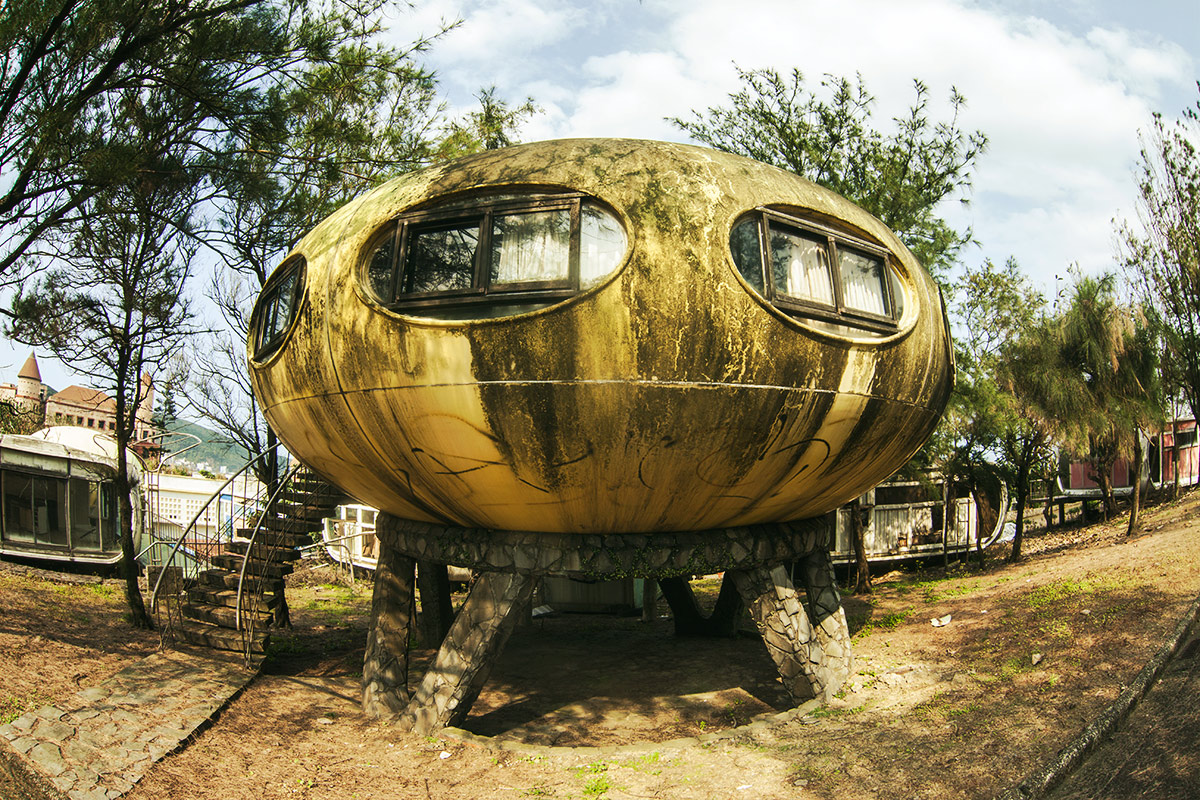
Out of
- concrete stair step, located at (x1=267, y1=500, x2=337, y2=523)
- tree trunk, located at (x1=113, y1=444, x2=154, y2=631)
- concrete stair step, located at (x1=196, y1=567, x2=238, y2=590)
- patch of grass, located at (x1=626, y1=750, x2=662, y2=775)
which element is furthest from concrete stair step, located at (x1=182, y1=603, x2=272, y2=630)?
patch of grass, located at (x1=626, y1=750, x2=662, y2=775)

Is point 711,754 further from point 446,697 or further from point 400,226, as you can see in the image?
point 400,226

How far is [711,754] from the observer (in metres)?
7.95

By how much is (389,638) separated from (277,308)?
428 cm

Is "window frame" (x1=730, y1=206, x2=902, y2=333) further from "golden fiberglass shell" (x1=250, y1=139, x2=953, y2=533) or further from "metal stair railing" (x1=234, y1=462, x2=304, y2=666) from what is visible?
"metal stair railing" (x1=234, y1=462, x2=304, y2=666)

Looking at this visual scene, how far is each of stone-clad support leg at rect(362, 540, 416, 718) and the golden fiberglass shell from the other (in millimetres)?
1681

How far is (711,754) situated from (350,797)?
3540mm

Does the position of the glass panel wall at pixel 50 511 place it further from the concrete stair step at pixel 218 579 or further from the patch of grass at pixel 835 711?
the patch of grass at pixel 835 711

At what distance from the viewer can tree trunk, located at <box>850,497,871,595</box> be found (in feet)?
59.4

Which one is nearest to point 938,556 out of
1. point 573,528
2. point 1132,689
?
point 1132,689

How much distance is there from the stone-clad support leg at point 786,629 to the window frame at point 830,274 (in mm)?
3169

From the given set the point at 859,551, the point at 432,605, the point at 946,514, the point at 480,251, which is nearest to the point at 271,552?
the point at 432,605

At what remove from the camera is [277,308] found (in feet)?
29.6

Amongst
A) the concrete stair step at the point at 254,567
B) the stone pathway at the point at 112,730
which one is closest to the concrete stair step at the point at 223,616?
the concrete stair step at the point at 254,567

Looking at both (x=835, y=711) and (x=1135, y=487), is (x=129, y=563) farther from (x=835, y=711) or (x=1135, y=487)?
(x=1135, y=487)
